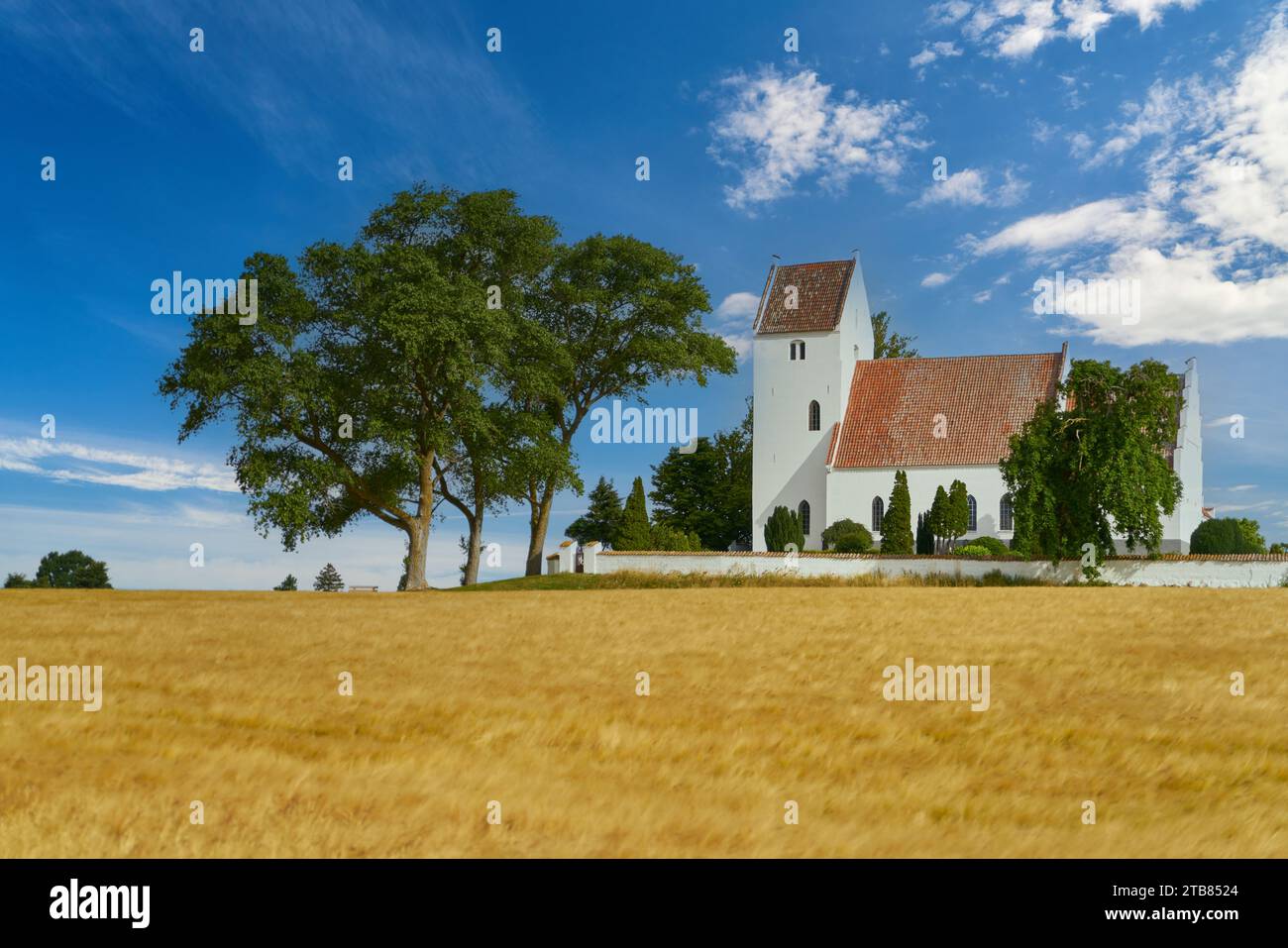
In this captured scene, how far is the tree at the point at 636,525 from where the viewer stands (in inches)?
1907

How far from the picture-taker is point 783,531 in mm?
52938

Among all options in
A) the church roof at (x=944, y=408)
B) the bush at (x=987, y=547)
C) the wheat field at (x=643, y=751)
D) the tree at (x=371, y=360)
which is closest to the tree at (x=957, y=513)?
the bush at (x=987, y=547)

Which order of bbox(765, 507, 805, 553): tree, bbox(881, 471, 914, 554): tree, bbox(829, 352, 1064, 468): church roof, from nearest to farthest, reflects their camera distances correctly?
1. bbox(881, 471, 914, 554): tree
2. bbox(829, 352, 1064, 468): church roof
3. bbox(765, 507, 805, 553): tree

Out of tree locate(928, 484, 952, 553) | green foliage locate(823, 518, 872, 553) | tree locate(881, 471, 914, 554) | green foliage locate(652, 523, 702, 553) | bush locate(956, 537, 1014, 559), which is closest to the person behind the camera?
bush locate(956, 537, 1014, 559)

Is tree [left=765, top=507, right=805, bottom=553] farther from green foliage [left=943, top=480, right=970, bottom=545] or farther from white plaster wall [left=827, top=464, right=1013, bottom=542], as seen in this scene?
green foliage [left=943, top=480, right=970, bottom=545]

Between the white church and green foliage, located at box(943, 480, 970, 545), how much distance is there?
6.85 feet

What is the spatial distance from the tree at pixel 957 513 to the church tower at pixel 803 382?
299 inches

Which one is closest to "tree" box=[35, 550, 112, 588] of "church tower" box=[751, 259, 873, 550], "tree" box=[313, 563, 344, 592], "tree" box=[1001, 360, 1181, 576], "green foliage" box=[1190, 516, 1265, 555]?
"tree" box=[313, 563, 344, 592]

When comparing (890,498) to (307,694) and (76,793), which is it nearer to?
(307,694)

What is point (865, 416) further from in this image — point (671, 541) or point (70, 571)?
point (70, 571)

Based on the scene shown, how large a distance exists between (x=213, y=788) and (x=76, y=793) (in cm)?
79

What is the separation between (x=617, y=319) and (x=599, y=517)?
17712mm

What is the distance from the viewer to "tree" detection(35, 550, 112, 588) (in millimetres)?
→ 72250

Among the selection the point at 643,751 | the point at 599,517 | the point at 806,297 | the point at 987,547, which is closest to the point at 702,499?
the point at 599,517
